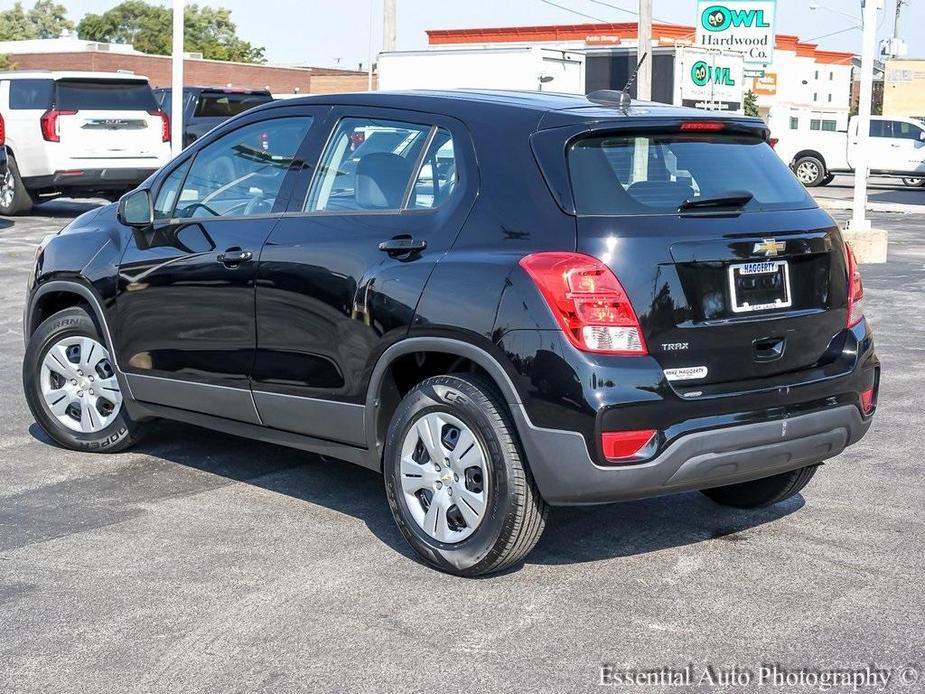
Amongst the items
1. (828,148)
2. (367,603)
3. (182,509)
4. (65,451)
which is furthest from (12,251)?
(828,148)

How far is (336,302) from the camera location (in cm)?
543

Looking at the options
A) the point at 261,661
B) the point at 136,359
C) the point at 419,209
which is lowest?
the point at 261,661

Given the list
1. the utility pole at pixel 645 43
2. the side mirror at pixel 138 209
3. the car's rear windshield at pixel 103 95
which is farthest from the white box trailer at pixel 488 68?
the side mirror at pixel 138 209

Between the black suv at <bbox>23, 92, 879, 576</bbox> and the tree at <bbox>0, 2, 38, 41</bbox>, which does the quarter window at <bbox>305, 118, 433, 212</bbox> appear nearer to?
the black suv at <bbox>23, 92, 879, 576</bbox>

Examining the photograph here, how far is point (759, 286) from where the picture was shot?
500cm

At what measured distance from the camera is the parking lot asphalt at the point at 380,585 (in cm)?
424

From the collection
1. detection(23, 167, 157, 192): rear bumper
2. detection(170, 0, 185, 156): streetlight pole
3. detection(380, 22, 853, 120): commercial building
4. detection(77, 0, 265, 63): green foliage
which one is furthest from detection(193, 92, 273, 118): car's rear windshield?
detection(77, 0, 265, 63): green foliage

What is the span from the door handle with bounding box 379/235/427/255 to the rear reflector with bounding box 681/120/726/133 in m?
1.07

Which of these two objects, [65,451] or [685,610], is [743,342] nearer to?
[685,610]

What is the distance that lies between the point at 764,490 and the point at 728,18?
28.7m

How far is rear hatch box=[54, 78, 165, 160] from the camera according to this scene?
62.2 feet

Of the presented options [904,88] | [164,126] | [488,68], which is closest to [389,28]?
[488,68]

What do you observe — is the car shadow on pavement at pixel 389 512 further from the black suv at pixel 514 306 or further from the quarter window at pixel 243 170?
the quarter window at pixel 243 170

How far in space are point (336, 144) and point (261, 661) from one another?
2310 millimetres
